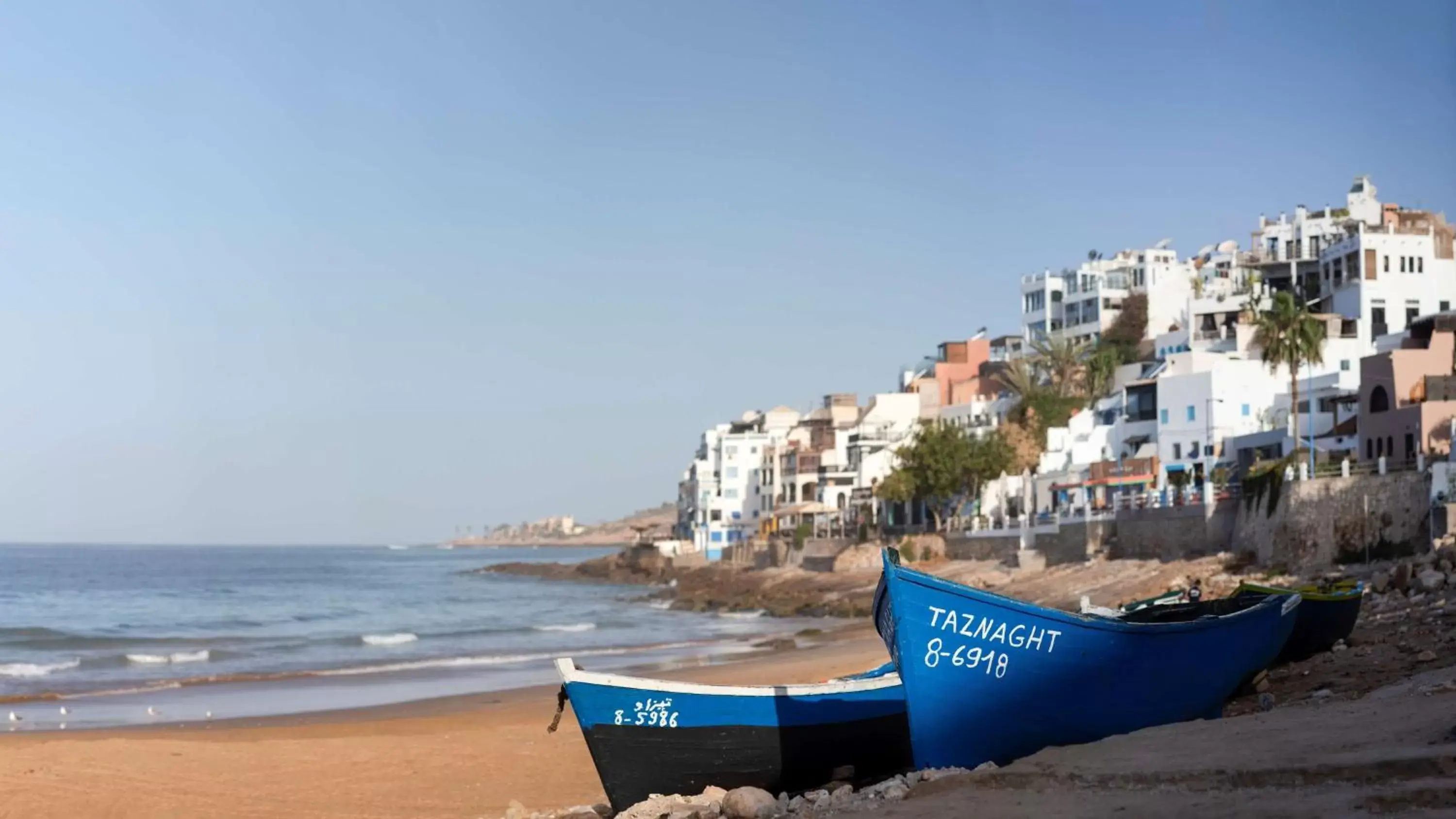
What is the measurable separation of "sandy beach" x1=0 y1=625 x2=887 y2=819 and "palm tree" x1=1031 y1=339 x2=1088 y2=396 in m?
54.4

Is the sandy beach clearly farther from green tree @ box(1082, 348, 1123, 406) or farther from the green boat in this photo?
green tree @ box(1082, 348, 1123, 406)

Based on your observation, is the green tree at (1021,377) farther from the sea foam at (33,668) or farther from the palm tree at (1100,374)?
the sea foam at (33,668)

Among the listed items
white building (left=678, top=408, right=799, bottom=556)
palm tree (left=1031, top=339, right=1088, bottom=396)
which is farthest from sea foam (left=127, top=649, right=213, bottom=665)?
white building (left=678, top=408, right=799, bottom=556)

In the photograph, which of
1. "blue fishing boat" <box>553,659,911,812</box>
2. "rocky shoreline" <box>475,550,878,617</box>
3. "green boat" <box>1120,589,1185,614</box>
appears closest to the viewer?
"blue fishing boat" <box>553,659,911,812</box>

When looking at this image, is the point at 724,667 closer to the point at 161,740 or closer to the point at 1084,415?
the point at 161,740

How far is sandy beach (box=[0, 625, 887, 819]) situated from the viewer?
52.6 ft

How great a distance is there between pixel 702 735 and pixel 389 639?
36753 millimetres

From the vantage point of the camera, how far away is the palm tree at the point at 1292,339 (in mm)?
42750

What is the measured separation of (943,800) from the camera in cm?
1023

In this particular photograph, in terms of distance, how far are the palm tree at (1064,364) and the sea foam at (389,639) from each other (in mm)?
38669

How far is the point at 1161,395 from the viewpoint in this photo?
5556 centimetres

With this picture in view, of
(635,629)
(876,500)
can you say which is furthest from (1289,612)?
(876,500)

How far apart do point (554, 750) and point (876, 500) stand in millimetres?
57953

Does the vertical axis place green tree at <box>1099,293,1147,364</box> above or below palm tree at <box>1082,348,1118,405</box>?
above
